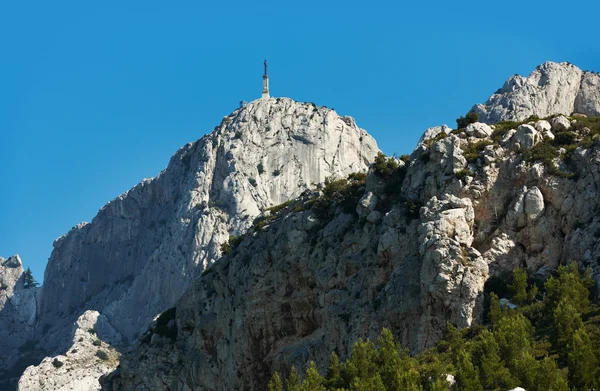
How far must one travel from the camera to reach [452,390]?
48.9 metres

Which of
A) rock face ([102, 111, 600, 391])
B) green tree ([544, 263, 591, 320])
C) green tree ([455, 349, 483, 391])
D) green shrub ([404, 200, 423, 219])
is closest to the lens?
green tree ([455, 349, 483, 391])

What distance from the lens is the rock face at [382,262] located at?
5938 cm

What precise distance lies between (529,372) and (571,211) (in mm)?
16218

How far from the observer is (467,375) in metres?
48.9

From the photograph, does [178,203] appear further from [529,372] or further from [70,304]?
[529,372]

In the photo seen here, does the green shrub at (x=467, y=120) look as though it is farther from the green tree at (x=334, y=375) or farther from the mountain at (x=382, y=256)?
the green tree at (x=334, y=375)

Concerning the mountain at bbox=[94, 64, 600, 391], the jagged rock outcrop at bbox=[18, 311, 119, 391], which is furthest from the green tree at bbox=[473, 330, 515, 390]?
the jagged rock outcrop at bbox=[18, 311, 119, 391]

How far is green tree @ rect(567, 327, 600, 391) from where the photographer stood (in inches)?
1779

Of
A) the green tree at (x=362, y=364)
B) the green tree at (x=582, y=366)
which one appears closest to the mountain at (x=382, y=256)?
the green tree at (x=362, y=364)

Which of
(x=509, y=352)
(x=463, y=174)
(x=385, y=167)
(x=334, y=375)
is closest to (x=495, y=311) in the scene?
(x=509, y=352)

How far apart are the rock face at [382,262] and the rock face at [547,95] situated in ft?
186

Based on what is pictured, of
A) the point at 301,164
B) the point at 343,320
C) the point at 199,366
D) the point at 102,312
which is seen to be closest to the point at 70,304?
the point at 102,312

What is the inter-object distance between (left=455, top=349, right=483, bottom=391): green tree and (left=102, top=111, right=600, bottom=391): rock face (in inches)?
295

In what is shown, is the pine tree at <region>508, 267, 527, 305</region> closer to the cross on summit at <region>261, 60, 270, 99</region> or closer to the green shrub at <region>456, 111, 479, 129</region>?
the green shrub at <region>456, 111, 479, 129</region>
